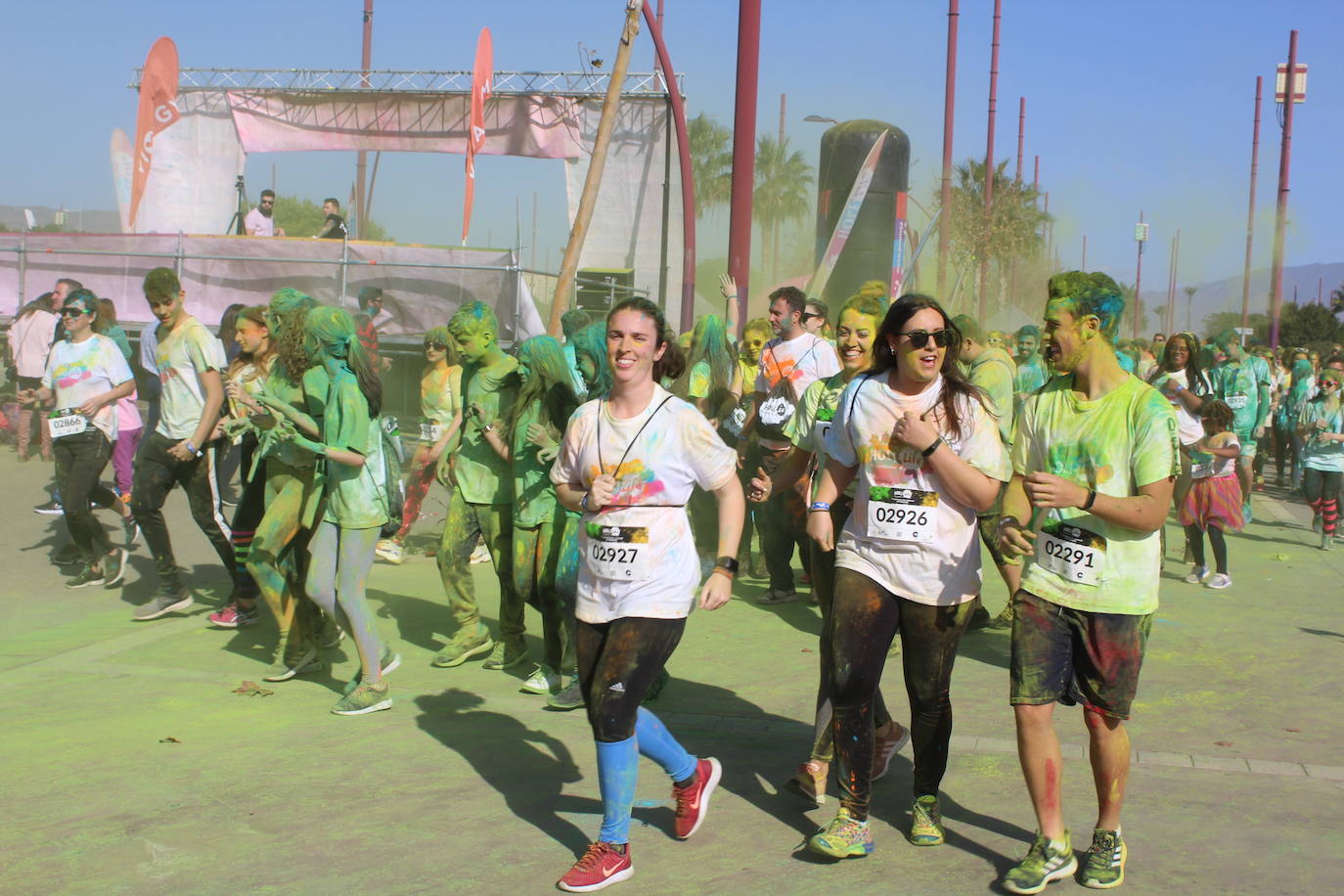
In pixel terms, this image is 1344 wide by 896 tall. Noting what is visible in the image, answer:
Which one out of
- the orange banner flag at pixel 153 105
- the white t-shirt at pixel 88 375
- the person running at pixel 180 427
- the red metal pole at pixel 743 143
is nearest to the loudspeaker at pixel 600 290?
the red metal pole at pixel 743 143

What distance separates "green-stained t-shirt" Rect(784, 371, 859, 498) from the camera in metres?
4.66

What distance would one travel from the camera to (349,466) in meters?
5.79

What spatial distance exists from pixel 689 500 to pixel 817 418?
0.79 metres

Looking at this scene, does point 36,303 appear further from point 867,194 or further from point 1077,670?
point 1077,670

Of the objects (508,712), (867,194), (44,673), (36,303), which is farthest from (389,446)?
(867,194)

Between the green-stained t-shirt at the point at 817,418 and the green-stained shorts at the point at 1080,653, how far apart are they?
95 centimetres

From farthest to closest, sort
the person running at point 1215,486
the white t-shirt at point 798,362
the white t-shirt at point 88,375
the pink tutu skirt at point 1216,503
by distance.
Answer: the pink tutu skirt at point 1216,503, the person running at point 1215,486, the white t-shirt at point 88,375, the white t-shirt at point 798,362

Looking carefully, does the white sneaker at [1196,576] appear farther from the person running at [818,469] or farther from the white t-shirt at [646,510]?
the white t-shirt at [646,510]

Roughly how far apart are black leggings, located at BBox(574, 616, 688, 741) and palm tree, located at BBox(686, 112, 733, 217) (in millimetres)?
50122

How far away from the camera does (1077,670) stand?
13.0ft

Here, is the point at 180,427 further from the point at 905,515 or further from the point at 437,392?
the point at 905,515

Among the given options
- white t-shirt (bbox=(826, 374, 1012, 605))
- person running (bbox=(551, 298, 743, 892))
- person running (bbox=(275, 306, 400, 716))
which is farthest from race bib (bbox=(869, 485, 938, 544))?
person running (bbox=(275, 306, 400, 716))

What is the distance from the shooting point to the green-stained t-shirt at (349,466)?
579cm

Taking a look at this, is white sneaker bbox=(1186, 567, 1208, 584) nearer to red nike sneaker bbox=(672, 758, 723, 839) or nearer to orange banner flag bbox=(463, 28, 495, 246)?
red nike sneaker bbox=(672, 758, 723, 839)
